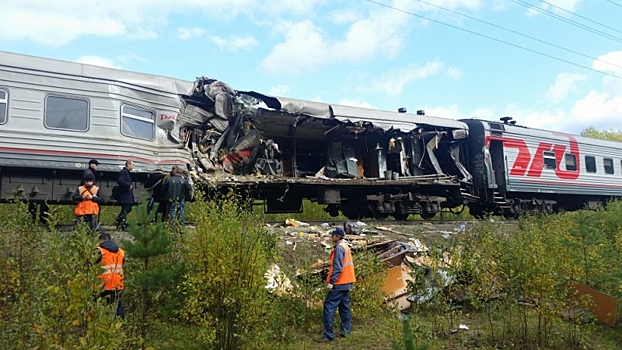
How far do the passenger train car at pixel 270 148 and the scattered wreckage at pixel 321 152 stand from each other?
3cm

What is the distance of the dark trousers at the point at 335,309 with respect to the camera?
5.46 meters

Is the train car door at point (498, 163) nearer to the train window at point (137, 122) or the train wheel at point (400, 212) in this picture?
the train wheel at point (400, 212)

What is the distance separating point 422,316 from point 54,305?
4.45 m

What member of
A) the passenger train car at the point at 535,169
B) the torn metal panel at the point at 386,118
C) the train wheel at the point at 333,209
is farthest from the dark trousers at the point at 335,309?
the passenger train car at the point at 535,169

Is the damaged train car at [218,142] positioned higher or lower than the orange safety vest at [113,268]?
higher

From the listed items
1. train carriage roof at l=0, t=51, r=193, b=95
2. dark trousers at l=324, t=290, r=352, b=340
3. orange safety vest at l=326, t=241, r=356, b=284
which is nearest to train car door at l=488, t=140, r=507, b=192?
train carriage roof at l=0, t=51, r=193, b=95

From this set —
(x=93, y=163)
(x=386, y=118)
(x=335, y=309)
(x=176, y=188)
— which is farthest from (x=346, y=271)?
(x=386, y=118)

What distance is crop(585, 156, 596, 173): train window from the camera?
1828cm

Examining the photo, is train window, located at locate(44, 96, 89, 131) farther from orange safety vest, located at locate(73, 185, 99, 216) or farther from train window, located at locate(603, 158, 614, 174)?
train window, located at locate(603, 158, 614, 174)

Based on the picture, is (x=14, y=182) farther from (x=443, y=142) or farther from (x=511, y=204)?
(x=511, y=204)

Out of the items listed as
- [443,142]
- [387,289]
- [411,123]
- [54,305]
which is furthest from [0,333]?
[443,142]

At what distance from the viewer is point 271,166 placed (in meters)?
11.5

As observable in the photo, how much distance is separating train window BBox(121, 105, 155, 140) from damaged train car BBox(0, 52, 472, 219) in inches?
0.8

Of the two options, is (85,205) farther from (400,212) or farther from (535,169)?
(535,169)
